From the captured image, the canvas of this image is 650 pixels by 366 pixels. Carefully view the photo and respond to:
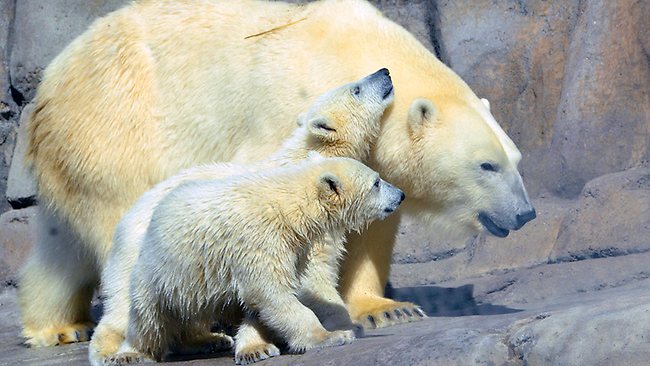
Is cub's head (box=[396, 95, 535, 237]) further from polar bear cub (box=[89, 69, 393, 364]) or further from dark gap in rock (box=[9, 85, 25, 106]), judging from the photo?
dark gap in rock (box=[9, 85, 25, 106])

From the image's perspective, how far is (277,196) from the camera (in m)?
4.07

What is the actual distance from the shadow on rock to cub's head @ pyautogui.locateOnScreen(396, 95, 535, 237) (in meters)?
0.51

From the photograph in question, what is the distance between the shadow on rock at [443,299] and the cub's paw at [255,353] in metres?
1.64

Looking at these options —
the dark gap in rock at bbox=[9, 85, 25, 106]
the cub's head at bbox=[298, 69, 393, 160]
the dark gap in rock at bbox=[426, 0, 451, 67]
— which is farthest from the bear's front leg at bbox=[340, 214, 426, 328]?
the dark gap in rock at bbox=[9, 85, 25, 106]

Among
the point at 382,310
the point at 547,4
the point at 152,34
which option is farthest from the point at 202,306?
the point at 547,4

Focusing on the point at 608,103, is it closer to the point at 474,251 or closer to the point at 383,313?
the point at 474,251

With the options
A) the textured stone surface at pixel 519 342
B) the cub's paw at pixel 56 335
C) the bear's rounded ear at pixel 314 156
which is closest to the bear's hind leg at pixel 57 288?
the cub's paw at pixel 56 335

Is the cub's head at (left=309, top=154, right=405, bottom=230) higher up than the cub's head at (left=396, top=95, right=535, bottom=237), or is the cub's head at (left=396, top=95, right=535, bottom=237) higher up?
the cub's head at (left=309, top=154, right=405, bottom=230)

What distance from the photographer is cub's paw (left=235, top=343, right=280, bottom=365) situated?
13.1ft

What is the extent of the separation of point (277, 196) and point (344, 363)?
0.65m

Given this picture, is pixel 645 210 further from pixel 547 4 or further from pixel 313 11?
pixel 313 11

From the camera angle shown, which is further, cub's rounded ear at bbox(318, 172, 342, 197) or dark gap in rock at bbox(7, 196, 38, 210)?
dark gap in rock at bbox(7, 196, 38, 210)

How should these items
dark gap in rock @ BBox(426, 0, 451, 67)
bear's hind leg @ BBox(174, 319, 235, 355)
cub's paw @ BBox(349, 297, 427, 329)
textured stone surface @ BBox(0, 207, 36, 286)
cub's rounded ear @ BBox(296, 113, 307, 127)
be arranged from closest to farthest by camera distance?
bear's hind leg @ BBox(174, 319, 235, 355) → cub's rounded ear @ BBox(296, 113, 307, 127) → cub's paw @ BBox(349, 297, 427, 329) → dark gap in rock @ BBox(426, 0, 451, 67) → textured stone surface @ BBox(0, 207, 36, 286)

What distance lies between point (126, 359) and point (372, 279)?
4.70 feet
